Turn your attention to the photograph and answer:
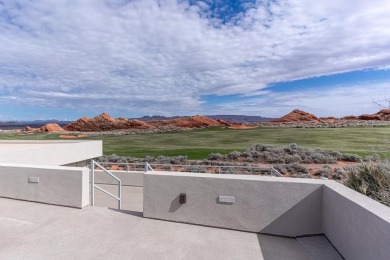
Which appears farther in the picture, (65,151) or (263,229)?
(65,151)

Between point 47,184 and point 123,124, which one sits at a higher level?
point 123,124

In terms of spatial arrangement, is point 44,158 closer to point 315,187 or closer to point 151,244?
point 151,244

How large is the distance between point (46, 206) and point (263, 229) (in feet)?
13.2

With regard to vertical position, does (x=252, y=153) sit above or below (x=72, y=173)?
below

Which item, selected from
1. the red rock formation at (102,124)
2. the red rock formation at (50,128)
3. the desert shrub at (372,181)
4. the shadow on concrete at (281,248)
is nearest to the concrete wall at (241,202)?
the shadow on concrete at (281,248)

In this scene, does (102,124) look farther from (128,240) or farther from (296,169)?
(128,240)

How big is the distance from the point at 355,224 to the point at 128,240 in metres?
2.83

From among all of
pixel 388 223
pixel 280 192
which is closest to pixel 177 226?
pixel 280 192

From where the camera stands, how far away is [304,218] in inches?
144

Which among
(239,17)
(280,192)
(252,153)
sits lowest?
(252,153)

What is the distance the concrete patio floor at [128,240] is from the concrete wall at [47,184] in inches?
Answer: 13.5

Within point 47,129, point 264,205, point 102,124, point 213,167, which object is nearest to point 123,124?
point 102,124

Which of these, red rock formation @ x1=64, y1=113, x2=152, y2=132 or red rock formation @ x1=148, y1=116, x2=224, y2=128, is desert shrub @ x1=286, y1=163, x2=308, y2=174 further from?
red rock formation @ x1=64, y1=113, x2=152, y2=132

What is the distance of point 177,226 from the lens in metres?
4.02
